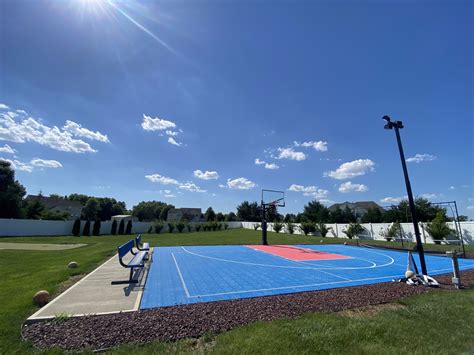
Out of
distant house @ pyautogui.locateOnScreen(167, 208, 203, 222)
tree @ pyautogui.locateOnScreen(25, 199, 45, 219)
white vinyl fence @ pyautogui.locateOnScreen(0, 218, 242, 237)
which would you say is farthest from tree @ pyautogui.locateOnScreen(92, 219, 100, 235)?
distant house @ pyautogui.locateOnScreen(167, 208, 203, 222)

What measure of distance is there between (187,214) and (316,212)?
2585 inches

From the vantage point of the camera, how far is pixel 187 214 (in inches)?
4011

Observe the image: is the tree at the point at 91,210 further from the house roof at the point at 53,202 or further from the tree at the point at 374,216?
the tree at the point at 374,216

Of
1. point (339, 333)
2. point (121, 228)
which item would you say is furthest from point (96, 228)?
point (339, 333)

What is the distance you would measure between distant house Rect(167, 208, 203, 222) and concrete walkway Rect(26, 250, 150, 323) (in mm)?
92348

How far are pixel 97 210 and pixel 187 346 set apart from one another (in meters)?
79.3

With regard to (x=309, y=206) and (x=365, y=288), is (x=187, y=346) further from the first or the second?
(x=309, y=206)

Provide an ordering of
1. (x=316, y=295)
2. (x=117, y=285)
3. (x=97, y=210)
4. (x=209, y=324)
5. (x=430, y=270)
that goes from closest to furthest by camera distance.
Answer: (x=209, y=324)
(x=316, y=295)
(x=117, y=285)
(x=430, y=270)
(x=97, y=210)

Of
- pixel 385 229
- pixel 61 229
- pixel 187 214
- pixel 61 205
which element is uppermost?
pixel 61 205

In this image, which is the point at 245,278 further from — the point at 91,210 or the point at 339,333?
the point at 91,210

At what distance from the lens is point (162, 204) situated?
107 m

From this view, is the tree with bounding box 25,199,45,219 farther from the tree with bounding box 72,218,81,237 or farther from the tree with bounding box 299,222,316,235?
the tree with bounding box 299,222,316,235

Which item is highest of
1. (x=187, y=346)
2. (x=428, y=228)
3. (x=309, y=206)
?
(x=309, y=206)

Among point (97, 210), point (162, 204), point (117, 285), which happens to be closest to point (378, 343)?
point (117, 285)
